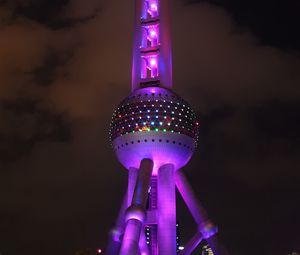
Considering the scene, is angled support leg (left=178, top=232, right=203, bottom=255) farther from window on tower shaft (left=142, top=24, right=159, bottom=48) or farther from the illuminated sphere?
window on tower shaft (left=142, top=24, right=159, bottom=48)

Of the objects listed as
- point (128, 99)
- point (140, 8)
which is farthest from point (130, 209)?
point (140, 8)

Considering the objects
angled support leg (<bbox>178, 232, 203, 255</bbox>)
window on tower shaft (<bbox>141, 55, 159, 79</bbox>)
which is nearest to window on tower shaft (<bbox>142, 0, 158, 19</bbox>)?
window on tower shaft (<bbox>141, 55, 159, 79</bbox>)

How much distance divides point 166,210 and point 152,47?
62.7 feet

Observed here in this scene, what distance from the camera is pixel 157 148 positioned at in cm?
4962

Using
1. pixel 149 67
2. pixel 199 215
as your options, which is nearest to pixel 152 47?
pixel 149 67

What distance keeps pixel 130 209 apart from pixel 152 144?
27.3ft

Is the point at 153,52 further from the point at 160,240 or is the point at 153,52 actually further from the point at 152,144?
the point at 160,240

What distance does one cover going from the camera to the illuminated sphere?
4988 cm

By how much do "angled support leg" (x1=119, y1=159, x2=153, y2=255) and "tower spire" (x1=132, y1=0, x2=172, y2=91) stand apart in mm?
10724

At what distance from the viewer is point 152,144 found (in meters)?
49.6

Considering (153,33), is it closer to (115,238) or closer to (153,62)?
(153,62)

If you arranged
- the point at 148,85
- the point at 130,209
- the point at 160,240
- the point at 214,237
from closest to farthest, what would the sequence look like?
the point at 130,209, the point at 160,240, the point at 214,237, the point at 148,85

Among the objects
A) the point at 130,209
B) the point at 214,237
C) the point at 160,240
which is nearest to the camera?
the point at 130,209

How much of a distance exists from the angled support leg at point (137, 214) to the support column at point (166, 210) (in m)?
2.10
